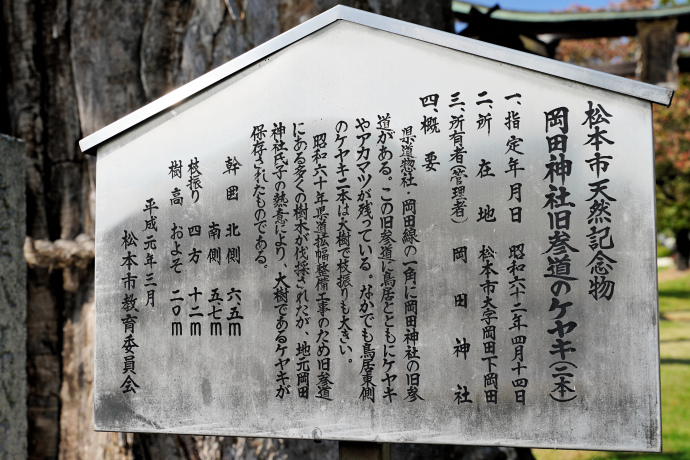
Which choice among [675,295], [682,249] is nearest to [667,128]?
[675,295]

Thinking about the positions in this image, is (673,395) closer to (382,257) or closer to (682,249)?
(382,257)

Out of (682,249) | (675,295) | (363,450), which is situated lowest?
(675,295)

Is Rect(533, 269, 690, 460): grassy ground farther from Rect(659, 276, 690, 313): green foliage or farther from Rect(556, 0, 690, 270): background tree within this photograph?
Rect(556, 0, 690, 270): background tree

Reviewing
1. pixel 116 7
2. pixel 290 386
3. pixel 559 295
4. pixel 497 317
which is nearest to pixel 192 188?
pixel 290 386

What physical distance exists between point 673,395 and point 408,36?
617 centimetres

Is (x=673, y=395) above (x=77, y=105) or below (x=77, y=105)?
below

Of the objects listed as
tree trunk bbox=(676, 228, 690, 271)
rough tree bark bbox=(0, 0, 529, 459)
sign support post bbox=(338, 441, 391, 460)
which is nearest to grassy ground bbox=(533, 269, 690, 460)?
rough tree bark bbox=(0, 0, 529, 459)

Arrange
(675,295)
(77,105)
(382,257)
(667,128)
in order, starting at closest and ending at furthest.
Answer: (382,257), (77,105), (667,128), (675,295)

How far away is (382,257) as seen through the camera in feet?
6.09

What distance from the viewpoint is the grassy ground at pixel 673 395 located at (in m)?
4.65

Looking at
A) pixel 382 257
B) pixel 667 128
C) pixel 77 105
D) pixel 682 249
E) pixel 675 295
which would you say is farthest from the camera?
pixel 682 249

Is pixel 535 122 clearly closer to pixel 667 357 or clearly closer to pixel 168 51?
pixel 168 51

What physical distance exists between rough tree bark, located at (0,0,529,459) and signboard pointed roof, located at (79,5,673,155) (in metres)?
0.85

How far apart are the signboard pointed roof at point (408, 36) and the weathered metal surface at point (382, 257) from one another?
0.10 ft
